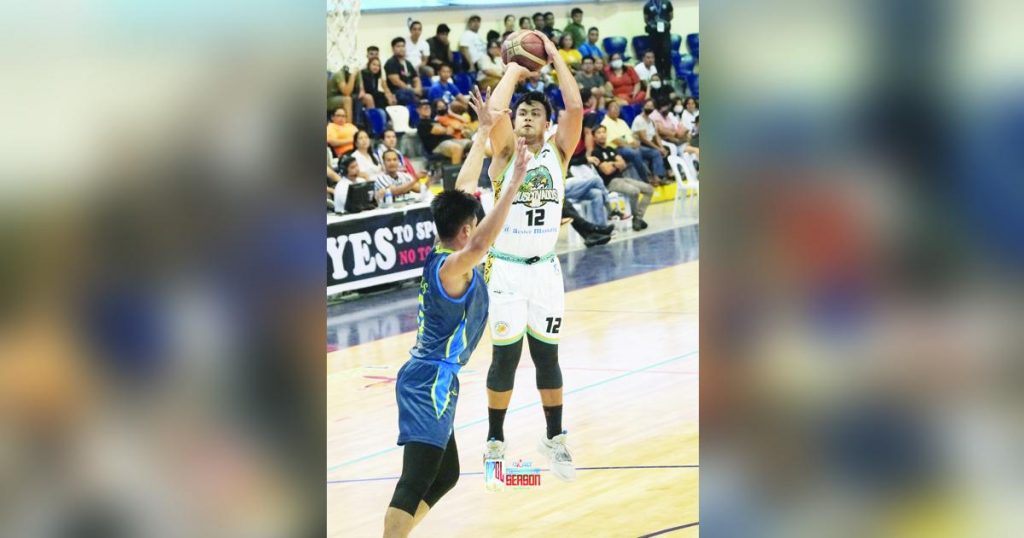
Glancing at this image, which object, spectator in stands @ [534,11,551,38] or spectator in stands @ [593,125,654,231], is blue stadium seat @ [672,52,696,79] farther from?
spectator in stands @ [593,125,654,231]

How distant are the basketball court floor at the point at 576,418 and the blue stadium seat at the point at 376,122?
339cm

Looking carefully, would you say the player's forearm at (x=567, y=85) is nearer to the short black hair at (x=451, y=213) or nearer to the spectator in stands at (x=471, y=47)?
the short black hair at (x=451, y=213)

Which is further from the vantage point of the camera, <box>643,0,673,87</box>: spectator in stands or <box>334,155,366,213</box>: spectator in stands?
<box>643,0,673,87</box>: spectator in stands

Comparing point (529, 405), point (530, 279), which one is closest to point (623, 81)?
point (529, 405)

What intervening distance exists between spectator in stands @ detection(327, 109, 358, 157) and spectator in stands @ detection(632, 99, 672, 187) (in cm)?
699

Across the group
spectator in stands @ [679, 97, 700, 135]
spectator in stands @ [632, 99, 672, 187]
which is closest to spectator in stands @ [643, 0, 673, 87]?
spectator in stands @ [679, 97, 700, 135]

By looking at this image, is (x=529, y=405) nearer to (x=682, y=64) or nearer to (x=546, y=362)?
(x=546, y=362)

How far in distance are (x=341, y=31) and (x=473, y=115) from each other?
484cm

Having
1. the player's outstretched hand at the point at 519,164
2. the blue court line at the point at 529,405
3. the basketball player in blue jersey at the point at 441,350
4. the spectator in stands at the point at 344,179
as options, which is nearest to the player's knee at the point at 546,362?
the blue court line at the point at 529,405

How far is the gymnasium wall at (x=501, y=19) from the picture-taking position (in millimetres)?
19422

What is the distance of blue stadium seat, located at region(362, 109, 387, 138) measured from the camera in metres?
17.1

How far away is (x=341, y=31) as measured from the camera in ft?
46.9
